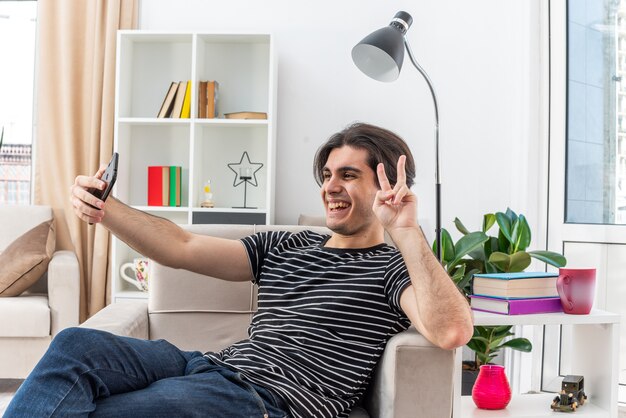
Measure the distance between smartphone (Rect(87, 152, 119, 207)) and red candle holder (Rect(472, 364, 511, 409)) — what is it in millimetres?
1146

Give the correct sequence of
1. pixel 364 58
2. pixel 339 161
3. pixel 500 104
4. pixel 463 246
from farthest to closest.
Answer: pixel 500 104
pixel 463 246
pixel 364 58
pixel 339 161

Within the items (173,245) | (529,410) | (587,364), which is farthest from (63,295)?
(587,364)

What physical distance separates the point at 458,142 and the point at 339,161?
1966mm

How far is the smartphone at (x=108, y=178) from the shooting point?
166 centimetres

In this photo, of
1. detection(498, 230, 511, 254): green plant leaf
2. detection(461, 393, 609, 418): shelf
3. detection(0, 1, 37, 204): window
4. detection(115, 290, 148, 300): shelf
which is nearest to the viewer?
detection(461, 393, 609, 418): shelf

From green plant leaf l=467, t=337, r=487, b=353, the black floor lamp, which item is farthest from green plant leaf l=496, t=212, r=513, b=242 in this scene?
the black floor lamp

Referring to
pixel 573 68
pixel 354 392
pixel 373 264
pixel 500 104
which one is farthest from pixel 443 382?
pixel 500 104

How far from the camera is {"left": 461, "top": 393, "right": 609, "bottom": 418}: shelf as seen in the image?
2.03 metres

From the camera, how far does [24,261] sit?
3.21 metres

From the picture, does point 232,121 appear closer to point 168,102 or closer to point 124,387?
point 168,102

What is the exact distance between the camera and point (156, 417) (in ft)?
4.60

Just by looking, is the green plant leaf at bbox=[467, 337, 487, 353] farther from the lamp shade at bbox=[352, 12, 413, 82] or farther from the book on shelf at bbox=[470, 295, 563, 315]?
the lamp shade at bbox=[352, 12, 413, 82]

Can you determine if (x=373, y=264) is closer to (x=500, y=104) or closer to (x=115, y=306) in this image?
(x=115, y=306)

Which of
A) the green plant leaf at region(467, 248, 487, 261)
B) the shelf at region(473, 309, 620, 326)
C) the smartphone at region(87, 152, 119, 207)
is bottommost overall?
the shelf at region(473, 309, 620, 326)
